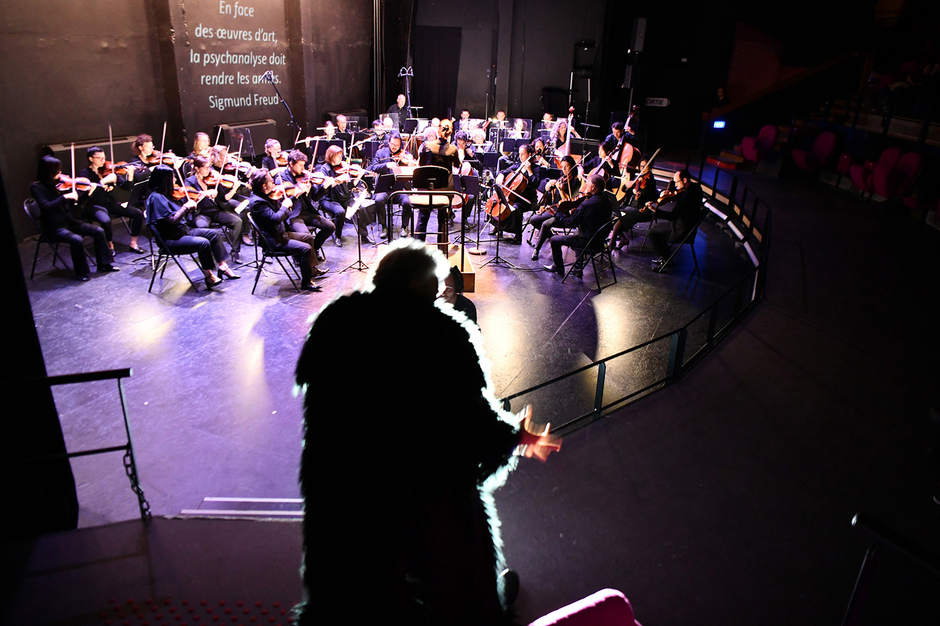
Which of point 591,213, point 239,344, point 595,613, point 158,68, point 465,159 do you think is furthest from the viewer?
point 158,68

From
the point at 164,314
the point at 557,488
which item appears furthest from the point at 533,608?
the point at 164,314

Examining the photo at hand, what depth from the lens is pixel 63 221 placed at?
21.9 feet

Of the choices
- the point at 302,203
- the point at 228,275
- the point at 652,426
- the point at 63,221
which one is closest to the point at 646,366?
the point at 652,426

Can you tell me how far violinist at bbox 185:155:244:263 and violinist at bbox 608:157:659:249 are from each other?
4.70 m

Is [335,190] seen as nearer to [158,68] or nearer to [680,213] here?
[158,68]

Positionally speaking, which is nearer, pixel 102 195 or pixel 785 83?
pixel 102 195

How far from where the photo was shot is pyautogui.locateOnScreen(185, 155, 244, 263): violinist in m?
7.09

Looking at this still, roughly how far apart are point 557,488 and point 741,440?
133 cm

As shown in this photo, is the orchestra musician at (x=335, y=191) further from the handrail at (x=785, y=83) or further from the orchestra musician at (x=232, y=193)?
the handrail at (x=785, y=83)

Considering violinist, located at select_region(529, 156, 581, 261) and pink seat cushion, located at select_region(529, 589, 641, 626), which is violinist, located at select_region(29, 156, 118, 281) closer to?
violinist, located at select_region(529, 156, 581, 261)

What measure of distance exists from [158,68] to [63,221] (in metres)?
3.82

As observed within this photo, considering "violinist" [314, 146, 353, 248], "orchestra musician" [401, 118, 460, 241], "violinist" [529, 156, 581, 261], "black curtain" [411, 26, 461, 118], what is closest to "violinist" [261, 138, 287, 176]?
"violinist" [314, 146, 353, 248]

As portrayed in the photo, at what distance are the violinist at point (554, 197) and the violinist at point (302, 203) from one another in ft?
8.70

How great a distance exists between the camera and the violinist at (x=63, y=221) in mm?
6414
